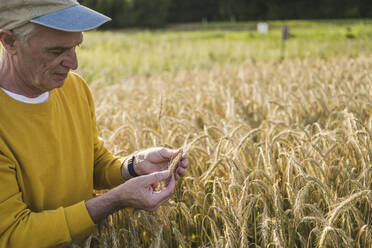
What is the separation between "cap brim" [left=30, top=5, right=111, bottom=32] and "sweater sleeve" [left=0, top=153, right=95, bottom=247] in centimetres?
43

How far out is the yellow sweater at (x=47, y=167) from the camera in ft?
3.78

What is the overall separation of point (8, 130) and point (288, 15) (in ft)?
121

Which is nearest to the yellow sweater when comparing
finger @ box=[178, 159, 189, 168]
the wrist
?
the wrist

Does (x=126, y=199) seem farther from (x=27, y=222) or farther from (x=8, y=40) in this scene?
(x=8, y=40)

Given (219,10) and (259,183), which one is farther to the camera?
(219,10)

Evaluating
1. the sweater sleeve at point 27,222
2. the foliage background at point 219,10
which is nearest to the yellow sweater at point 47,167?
the sweater sleeve at point 27,222

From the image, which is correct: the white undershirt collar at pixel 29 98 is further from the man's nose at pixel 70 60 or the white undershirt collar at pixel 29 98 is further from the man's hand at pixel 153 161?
the man's hand at pixel 153 161

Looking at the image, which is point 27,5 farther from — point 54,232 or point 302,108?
point 302,108

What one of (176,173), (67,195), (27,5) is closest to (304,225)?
(176,173)

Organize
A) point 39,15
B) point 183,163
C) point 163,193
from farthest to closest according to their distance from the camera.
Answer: point 183,163, point 163,193, point 39,15

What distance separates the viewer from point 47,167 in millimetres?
1294

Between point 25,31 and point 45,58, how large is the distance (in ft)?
0.33

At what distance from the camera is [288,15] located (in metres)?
35.2

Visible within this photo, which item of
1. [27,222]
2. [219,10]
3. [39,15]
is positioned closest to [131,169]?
[27,222]
